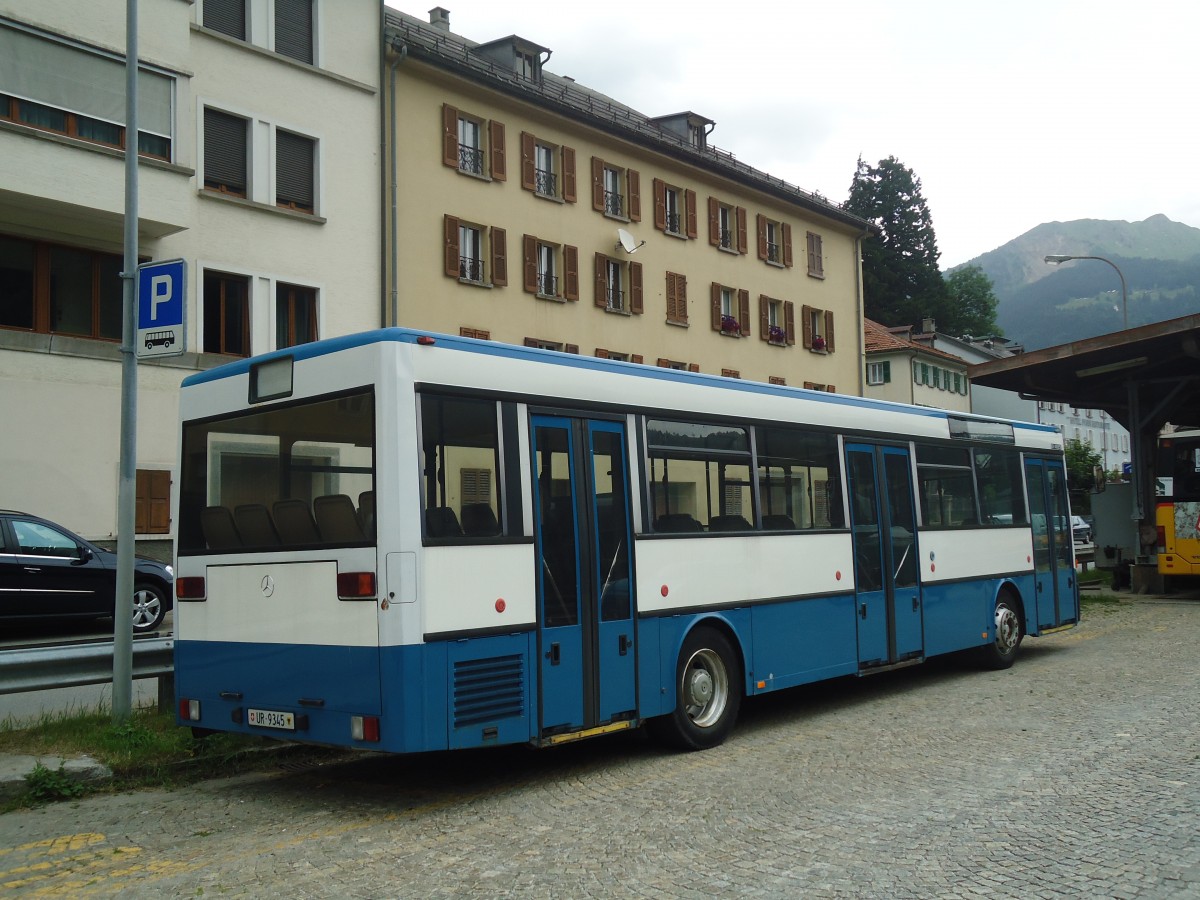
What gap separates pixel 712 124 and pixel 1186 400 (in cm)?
2178

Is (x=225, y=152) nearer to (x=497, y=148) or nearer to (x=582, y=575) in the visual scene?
(x=497, y=148)

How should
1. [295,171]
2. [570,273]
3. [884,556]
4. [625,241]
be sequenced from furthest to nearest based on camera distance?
[625,241], [570,273], [295,171], [884,556]

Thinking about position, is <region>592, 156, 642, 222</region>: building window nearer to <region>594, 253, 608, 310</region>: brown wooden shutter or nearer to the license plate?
<region>594, 253, 608, 310</region>: brown wooden shutter

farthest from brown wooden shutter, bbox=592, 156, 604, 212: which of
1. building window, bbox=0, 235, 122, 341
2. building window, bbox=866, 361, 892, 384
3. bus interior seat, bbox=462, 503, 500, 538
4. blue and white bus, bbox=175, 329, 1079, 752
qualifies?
building window, bbox=866, 361, 892, 384

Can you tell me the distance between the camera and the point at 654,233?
128 ft

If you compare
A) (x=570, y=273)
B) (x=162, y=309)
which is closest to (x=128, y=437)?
(x=162, y=309)

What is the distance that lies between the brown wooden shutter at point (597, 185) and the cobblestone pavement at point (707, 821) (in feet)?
89.6

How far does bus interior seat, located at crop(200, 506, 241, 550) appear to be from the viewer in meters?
8.25

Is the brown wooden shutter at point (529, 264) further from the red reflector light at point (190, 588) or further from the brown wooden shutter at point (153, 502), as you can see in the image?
the red reflector light at point (190, 588)

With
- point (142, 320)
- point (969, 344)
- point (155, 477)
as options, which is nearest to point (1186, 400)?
point (155, 477)

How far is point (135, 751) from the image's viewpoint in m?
8.69

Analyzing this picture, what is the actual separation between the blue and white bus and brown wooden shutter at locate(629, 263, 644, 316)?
26.3 meters

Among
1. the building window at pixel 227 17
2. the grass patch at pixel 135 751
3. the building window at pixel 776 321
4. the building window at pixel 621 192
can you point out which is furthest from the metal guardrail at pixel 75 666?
the building window at pixel 776 321

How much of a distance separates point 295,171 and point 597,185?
1146 cm
